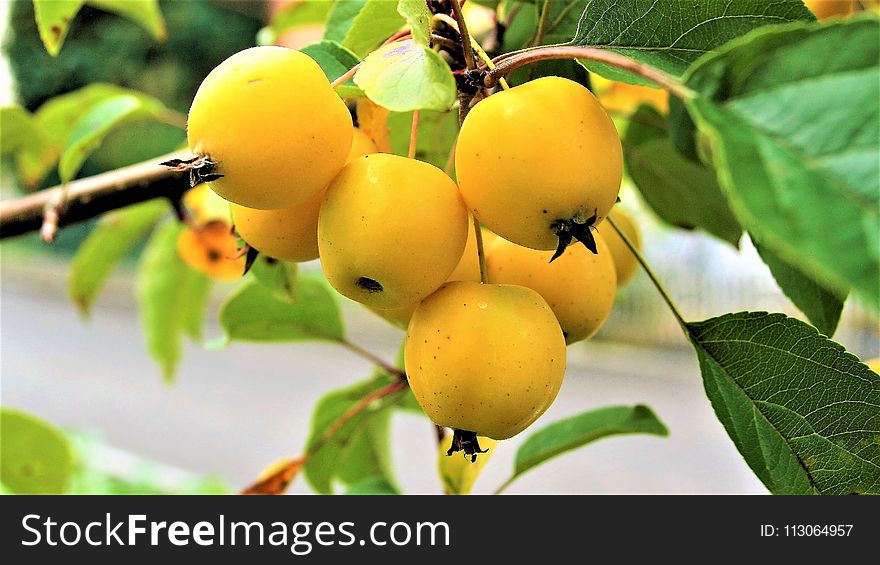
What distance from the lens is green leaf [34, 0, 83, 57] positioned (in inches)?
20.7

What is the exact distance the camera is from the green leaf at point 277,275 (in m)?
0.59

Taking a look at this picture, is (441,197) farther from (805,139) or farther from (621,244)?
(621,244)

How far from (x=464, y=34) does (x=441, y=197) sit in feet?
0.30

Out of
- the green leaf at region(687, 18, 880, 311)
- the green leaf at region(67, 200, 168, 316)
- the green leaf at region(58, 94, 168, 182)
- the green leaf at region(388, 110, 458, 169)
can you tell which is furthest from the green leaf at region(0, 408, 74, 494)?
the green leaf at region(687, 18, 880, 311)

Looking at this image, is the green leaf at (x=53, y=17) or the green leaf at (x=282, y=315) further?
the green leaf at (x=282, y=315)

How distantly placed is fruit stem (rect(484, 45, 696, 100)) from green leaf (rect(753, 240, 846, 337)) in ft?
0.56

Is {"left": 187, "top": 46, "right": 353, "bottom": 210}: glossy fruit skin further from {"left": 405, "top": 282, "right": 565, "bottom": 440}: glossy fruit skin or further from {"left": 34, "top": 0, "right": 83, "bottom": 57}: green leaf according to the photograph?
{"left": 34, "top": 0, "right": 83, "bottom": 57}: green leaf

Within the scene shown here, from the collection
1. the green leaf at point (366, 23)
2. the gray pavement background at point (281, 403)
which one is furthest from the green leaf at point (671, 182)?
the gray pavement background at point (281, 403)

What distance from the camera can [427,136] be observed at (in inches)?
22.0

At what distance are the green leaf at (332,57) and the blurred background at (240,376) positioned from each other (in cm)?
101

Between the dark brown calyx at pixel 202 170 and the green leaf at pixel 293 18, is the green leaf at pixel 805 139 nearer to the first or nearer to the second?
the dark brown calyx at pixel 202 170

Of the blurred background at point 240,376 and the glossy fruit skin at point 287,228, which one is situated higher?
the blurred background at point 240,376
